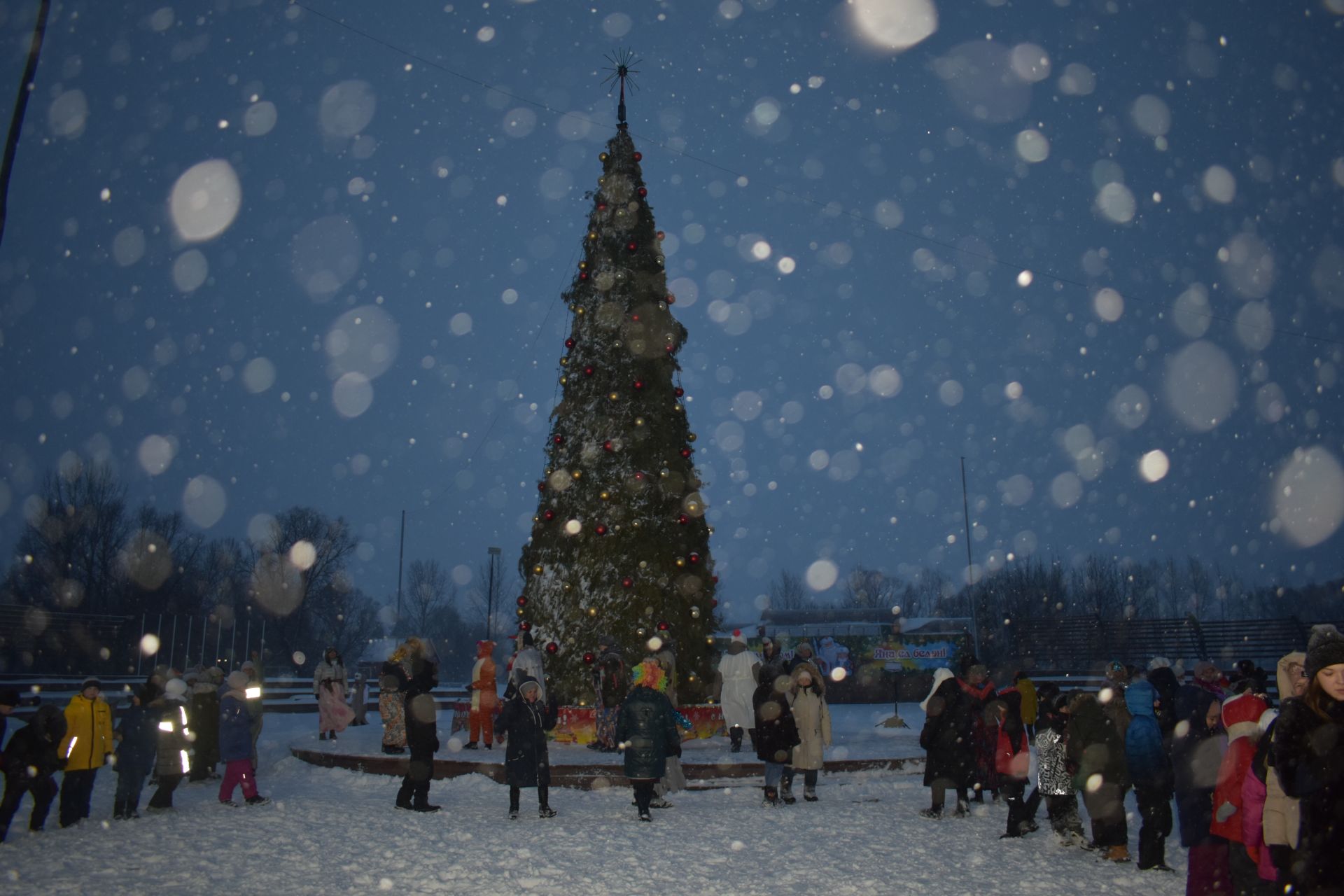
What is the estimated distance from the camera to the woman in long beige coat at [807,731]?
11.1m

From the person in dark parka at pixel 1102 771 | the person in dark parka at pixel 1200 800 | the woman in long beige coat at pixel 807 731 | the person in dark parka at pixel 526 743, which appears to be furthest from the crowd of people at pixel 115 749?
the person in dark parka at pixel 1200 800

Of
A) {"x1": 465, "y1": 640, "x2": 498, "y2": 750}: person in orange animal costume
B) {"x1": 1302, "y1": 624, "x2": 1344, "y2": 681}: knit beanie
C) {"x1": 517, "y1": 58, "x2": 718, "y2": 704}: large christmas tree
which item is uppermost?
{"x1": 517, "y1": 58, "x2": 718, "y2": 704}: large christmas tree

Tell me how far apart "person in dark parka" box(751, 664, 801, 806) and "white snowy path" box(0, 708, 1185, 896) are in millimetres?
373

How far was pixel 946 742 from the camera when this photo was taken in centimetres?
1038

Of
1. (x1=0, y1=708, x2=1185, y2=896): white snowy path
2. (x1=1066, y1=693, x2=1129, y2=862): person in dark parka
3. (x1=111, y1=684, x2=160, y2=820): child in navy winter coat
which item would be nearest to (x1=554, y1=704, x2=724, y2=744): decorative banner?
(x1=0, y1=708, x2=1185, y2=896): white snowy path

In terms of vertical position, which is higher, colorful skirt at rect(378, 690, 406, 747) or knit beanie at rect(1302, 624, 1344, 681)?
knit beanie at rect(1302, 624, 1344, 681)

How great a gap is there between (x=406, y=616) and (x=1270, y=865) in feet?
389

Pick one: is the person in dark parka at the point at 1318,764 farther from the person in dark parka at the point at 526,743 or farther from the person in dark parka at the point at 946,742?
the person in dark parka at the point at 526,743

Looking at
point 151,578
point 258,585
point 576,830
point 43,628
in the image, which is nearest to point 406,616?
point 258,585

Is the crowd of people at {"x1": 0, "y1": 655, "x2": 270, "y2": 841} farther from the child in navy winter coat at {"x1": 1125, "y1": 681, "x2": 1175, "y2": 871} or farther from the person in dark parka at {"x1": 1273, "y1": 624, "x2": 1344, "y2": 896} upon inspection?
the person in dark parka at {"x1": 1273, "y1": 624, "x2": 1344, "y2": 896}

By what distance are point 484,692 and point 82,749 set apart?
5.74m

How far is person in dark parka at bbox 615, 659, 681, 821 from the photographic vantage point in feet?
33.3

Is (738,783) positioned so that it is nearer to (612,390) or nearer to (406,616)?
(612,390)

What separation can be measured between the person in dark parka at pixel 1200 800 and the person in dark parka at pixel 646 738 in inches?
199
